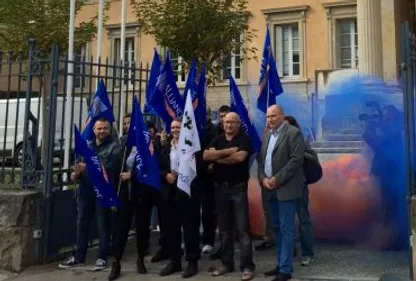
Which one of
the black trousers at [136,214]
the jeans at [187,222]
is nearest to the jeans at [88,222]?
the black trousers at [136,214]

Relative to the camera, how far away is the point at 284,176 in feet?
20.5

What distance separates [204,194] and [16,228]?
2565 millimetres

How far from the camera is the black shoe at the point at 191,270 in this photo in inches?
268

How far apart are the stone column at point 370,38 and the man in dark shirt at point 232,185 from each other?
12.4 m

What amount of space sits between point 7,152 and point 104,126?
2.38 metres

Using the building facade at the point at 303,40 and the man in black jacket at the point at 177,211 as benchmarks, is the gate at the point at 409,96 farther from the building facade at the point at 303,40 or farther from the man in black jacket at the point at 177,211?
the building facade at the point at 303,40

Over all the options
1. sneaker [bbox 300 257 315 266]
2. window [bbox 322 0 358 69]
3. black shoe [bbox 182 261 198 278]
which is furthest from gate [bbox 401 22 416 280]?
window [bbox 322 0 358 69]

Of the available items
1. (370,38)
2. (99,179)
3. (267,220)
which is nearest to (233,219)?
(267,220)

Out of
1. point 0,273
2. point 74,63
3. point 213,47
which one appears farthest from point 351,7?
point 0,273

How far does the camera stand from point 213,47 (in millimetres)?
14859

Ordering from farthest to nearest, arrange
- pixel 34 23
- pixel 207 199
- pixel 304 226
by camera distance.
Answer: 1. pixel 34 23
2. pixel 207 199
3. pixel 304 226

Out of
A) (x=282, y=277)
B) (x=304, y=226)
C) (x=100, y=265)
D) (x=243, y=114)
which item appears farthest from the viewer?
(x=100, y=265)

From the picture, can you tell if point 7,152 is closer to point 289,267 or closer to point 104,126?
point 104,126

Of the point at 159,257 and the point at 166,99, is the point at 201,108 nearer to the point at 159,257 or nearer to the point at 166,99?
the point at 166,99
